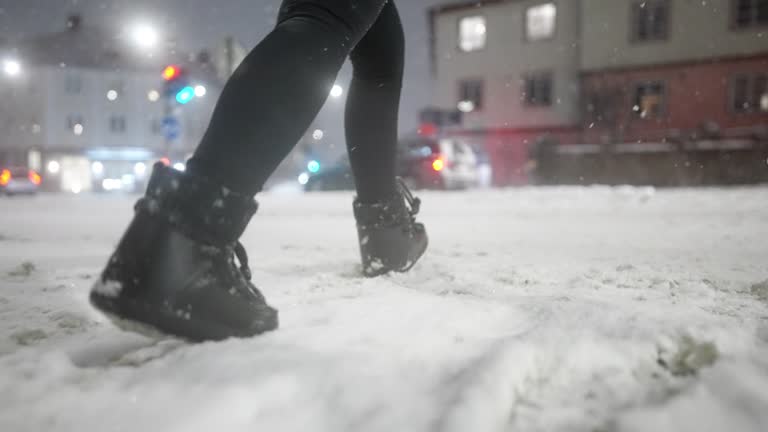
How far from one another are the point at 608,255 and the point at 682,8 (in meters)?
21.6

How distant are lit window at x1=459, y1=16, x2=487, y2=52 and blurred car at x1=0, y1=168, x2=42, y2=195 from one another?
19117 mm

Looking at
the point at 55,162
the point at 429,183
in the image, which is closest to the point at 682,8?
the point at 429,183

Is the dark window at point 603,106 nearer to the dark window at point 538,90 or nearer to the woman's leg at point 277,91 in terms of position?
the dark window at point 538,90

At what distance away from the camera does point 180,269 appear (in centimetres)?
104

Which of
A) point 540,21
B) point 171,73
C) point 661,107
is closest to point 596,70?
point 661,107

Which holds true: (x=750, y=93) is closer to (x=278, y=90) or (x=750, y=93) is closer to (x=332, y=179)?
(x=332, y=179)

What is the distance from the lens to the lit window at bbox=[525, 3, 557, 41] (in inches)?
877

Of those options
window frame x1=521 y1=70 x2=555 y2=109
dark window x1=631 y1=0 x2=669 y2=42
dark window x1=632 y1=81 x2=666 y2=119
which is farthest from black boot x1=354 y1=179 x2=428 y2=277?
window frame x1=521 y1=70 x2=555 y2=109

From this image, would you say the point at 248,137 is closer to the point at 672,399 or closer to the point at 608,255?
the point at 672,399

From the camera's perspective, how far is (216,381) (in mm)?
877

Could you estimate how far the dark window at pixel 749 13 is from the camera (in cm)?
1875

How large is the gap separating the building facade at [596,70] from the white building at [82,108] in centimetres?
2458

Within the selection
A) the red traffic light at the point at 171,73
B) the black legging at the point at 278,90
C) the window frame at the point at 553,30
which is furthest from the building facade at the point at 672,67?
the black legging at the point at 278,90

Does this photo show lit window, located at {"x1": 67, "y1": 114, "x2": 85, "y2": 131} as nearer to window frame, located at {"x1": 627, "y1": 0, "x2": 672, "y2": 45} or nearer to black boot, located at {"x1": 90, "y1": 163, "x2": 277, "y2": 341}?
window frame, located at {"x1": 627, "y1": 0, "x2": 672, "y2": 45}
